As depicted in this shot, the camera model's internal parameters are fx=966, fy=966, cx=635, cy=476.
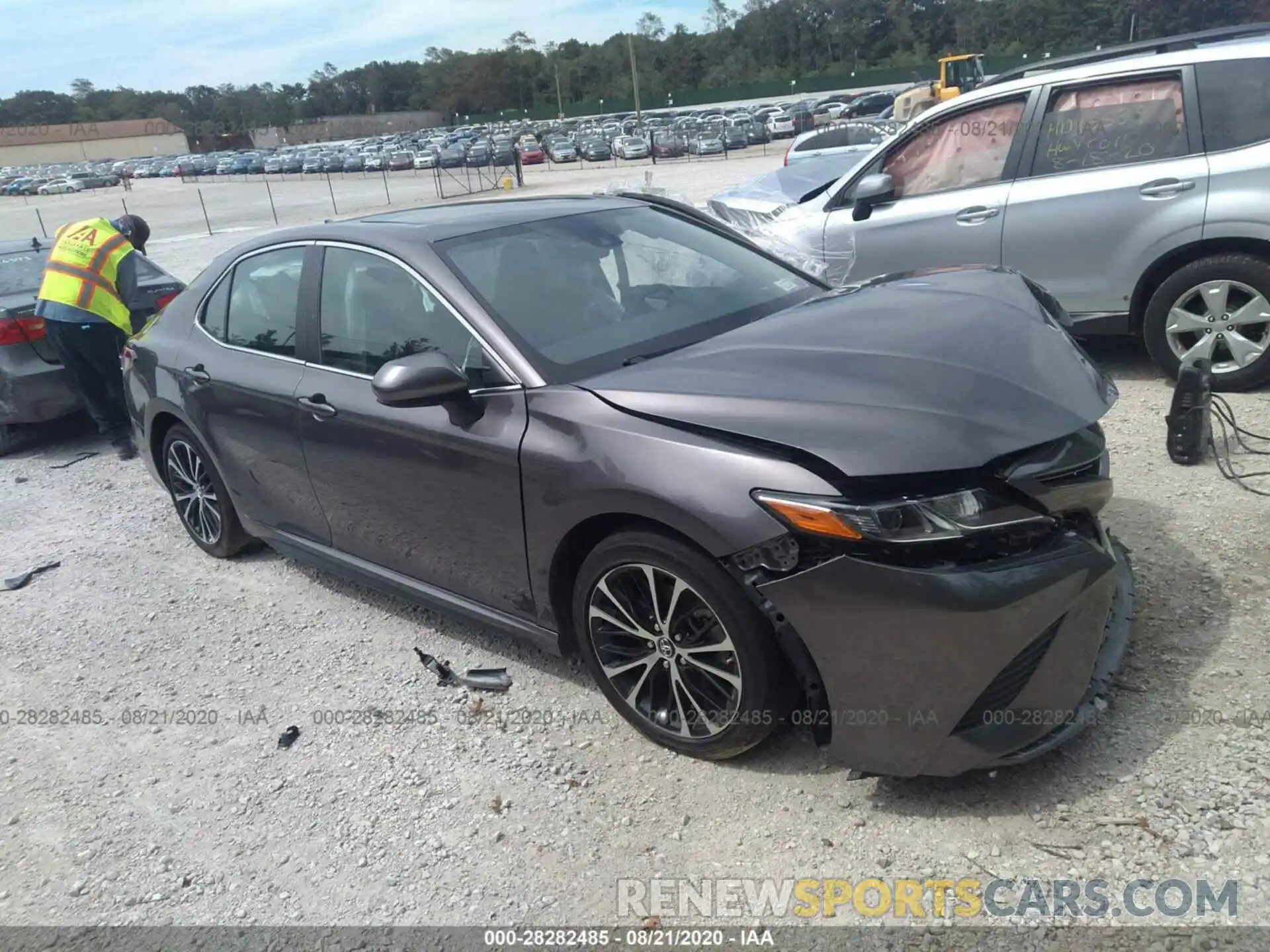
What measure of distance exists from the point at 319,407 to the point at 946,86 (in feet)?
112

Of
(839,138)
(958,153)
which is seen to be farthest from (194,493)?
(839,138)

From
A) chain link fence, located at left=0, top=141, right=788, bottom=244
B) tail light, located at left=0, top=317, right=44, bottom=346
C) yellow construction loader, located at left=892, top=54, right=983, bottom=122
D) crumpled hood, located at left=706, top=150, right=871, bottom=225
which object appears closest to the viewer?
tail light, located at left=0, top=317, right=44, bottom=346

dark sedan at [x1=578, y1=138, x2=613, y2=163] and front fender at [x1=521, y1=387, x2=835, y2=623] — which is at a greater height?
front fender at [x1=521, y1=387, x2=835, y2=623]

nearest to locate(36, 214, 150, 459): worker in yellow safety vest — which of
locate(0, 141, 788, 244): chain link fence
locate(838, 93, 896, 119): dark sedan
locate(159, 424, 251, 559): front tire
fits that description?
locate(159, 424, 251, 559): front tire

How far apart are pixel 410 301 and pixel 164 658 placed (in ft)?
6.64

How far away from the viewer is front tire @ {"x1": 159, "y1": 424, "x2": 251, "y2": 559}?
15.8 feet

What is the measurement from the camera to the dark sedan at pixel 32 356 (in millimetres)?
7027

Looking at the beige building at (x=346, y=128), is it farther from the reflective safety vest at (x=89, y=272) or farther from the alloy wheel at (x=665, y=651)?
the alloy wheel at (x=665, y=651)

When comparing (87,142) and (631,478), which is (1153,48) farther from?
(87,142)

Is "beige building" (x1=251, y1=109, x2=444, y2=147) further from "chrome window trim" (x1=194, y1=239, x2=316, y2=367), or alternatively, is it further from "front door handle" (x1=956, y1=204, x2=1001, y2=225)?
"chrome window trim" (x1=194, y1=239, x2=316, y2=367)

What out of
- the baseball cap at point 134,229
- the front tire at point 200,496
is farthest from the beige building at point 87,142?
the front tire at point 200,496

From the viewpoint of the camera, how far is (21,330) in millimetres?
7043

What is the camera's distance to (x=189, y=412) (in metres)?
4.63

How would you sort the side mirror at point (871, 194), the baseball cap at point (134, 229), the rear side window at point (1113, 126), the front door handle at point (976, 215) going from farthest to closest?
the baseball cap at point (134, 229)
the side mirror at point (871, 194)
the front door handle at point (976, 215)
the rear side window at point (1113, 126)
